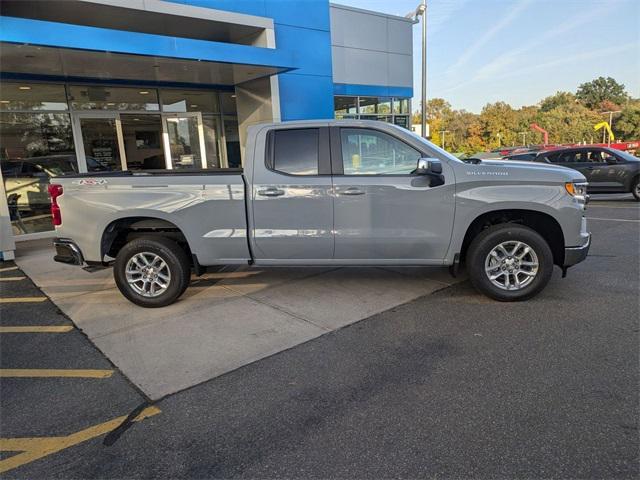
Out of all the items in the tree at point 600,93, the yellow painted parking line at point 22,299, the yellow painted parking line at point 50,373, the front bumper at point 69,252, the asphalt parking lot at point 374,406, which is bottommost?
the asphalt parking lot at point 374,406

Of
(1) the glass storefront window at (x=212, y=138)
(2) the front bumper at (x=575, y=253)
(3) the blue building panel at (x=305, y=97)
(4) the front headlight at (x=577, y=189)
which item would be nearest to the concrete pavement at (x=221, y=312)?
(2) the front bumper at (x=575, y=253)

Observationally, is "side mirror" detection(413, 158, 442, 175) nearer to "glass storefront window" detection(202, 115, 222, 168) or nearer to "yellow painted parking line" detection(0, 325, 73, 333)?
"yellow painted parking line" detection(0, 325, 73, 333)

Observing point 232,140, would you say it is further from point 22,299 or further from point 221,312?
point 221,312

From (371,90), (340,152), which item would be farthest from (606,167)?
(340,152)

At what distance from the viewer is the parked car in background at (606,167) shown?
13125mm

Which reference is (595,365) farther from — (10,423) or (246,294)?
(10,423)

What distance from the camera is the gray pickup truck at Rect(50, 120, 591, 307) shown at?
4785 millimetres

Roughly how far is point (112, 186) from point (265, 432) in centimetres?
346

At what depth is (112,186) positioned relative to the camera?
5051 millimetres

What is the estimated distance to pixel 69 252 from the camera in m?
5.28

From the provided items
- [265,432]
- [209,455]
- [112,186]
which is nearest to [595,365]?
[265,432]

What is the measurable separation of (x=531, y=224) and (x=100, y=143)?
1003 cm

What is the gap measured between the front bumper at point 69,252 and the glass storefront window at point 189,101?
760cm

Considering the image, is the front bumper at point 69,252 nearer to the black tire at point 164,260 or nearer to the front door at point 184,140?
the black tire at point 164,260
